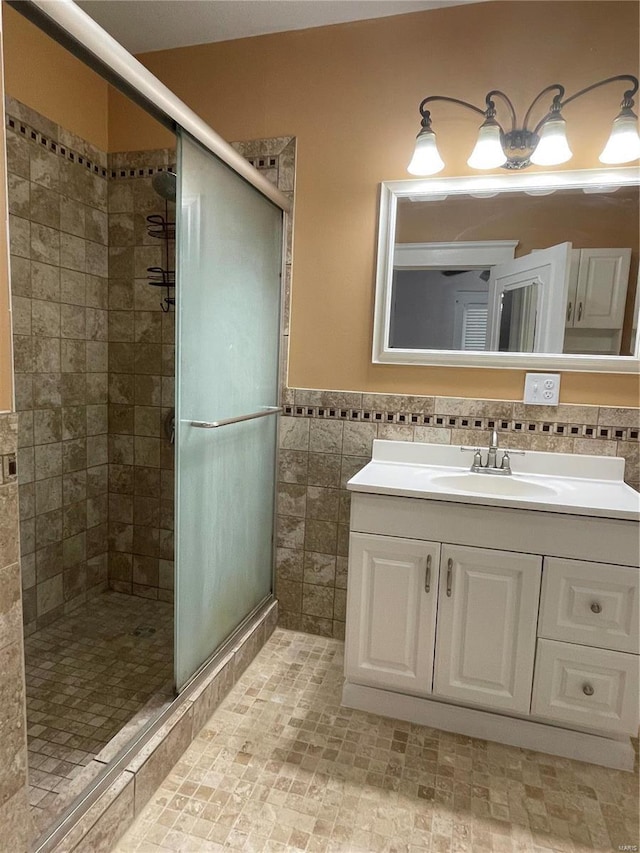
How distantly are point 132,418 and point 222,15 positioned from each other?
5.43 feet

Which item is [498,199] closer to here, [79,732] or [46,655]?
[79,732]

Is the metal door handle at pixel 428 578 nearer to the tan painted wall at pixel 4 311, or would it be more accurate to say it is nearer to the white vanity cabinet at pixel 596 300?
the white vanity cabinet at pixel 596 300

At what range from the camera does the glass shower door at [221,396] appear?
148cm

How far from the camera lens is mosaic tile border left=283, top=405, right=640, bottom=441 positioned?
186 cm

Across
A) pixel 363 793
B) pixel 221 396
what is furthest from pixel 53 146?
pixel 363 793

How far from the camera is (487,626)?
1.59 meters

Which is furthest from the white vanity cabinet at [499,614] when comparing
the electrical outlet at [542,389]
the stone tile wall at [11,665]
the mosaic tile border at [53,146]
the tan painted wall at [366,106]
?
the mosaic tile border at [53,146]

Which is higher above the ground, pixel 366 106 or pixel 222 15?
pixel 222 15

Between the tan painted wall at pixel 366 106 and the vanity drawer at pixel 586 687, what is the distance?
2.81ft

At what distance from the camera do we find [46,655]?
199 centimetres

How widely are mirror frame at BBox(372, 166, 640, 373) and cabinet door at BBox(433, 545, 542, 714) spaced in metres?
0.73

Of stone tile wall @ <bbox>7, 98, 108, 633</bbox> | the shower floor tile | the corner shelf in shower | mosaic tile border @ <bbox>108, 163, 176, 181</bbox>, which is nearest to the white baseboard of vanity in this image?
the shower floor tile

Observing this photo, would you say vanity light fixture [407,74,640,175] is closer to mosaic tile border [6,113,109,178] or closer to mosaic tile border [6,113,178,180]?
mosaic tile border [6,113,178,180]

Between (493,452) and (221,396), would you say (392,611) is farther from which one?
(221,396)
